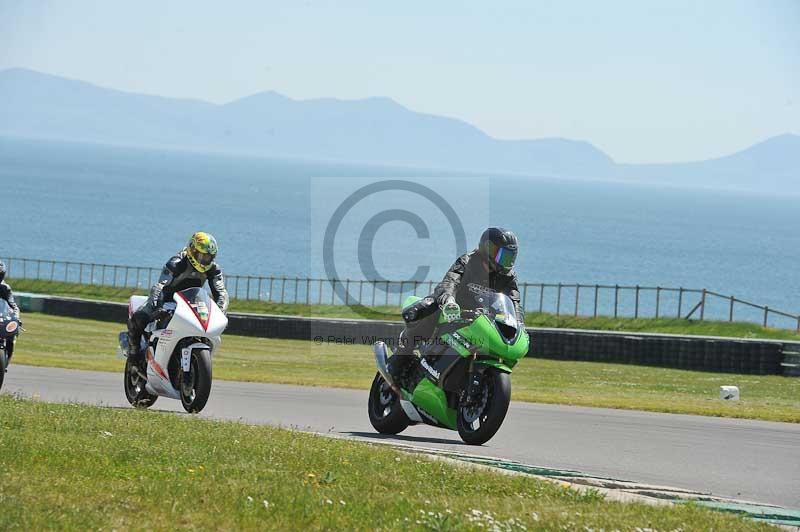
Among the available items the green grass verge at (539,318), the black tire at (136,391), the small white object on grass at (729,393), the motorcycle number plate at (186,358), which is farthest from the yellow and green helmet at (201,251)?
the green grass verge at (539,318)

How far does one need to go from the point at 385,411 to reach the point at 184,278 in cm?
272

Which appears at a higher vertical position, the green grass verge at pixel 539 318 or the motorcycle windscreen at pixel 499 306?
the motorcycle windscreen at pixel 499 306

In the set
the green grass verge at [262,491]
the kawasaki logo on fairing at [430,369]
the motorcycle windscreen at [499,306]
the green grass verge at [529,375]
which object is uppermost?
the motorcycle windscreen at [499,306]

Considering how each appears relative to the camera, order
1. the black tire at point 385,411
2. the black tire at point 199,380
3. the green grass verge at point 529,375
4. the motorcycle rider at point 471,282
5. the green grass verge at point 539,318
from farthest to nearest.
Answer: the green grass verge at point 539,318
the green grass verge at point 529,375
the black tire at point 199,380
the black tire at point 385,411
the motorcycle rider at point 471,282

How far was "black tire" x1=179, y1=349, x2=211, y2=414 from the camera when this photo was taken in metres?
13.2

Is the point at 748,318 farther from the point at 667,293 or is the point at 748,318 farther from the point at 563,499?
the point at 563,499

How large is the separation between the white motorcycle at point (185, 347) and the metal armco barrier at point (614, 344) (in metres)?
17.4

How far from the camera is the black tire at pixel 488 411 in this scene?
11.4 m

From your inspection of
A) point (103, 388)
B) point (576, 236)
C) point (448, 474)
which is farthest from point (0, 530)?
point (576, 236)

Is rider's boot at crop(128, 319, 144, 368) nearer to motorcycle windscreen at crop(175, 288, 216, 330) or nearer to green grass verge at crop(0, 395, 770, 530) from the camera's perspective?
motorcycle windscreen at crop(175, 288, 216, 330)

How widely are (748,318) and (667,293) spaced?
46.4 ft

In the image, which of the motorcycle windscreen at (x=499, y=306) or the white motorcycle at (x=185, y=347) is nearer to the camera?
the motorcycle windscreen at (x=499, y=306)

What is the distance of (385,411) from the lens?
42.9ft

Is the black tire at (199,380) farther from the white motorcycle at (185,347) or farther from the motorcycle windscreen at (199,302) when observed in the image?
the motorcycle windscreen at (199,302)
